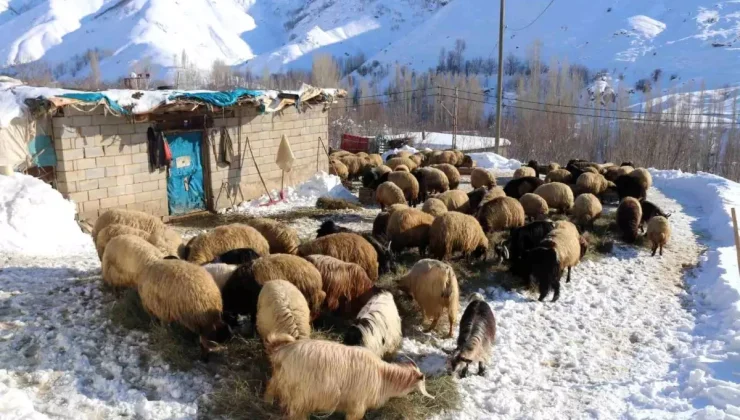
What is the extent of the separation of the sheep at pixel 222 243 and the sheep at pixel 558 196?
311 inches

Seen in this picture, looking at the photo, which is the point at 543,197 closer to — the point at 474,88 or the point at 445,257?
the point at 445,257

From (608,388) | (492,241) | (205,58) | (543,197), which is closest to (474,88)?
(543,197)

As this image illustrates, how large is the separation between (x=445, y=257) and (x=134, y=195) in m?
7.08

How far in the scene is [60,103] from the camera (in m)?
10.4

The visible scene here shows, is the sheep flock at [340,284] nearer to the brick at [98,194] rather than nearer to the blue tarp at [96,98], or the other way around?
the brick at [98,194]

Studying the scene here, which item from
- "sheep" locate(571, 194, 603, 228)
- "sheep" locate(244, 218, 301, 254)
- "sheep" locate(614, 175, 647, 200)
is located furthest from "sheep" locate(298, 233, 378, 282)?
"sheep" locate(614, 175, 647, 200)

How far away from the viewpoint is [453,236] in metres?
9.64

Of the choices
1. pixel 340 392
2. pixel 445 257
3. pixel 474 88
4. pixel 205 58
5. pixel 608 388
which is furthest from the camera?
pixel 205 58

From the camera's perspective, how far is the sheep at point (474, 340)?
243 inches

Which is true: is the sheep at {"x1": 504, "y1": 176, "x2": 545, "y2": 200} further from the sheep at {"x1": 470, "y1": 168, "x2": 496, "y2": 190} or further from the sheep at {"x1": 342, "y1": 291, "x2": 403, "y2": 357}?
the sheep at {"x1": 342, "y1": 291, "x2": 403, "y2": 357}

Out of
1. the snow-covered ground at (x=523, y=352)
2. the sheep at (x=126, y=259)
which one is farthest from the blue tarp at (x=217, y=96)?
the sheep at (x=126, y=259)

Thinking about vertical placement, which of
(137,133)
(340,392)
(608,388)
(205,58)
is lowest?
(608,388)

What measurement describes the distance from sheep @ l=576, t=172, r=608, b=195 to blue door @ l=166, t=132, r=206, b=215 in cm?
995

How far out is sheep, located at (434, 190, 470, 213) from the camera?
12867 mm
